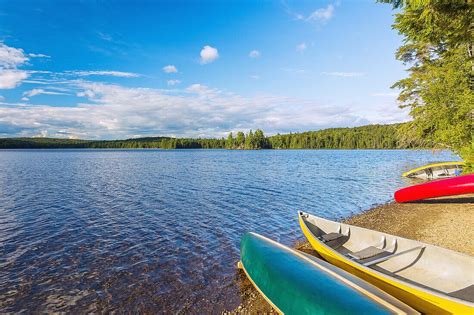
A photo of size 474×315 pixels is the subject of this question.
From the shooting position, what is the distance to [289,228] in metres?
16.2

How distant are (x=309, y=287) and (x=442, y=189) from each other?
13806mm

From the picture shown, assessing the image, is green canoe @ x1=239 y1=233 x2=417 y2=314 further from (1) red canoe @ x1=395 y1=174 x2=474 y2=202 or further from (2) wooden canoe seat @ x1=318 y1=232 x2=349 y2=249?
(1) red canoe @ x1=395 y1=174 x2=474 y2=202

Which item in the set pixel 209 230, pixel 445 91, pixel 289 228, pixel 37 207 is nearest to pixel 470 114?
pixel 445 91

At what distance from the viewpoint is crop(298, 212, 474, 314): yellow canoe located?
620 centimetres

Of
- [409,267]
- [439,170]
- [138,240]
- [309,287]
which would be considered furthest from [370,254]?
[439,170]

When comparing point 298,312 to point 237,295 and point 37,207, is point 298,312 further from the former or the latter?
point 37,207

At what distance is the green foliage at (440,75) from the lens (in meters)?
12.1

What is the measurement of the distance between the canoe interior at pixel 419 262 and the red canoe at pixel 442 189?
8.30 m

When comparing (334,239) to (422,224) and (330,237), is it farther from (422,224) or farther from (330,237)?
(422,224)

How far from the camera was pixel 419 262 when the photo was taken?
8258 millimetres

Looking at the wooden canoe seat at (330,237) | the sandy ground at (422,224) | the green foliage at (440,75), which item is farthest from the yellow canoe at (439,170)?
the wooden canoe seat at (330,237)

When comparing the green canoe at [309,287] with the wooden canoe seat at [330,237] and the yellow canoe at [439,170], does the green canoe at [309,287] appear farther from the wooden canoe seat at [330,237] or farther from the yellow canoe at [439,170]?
the yellow canoe at [439,170]

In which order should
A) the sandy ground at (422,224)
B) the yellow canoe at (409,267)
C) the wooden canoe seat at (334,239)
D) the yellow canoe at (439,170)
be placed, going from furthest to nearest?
the yellow canoe at (439,170) → the wooden canoe seat at (334,239) → the sandy ground at (422,224) → the yellow canoe at (409,267)

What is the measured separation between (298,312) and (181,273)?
591 cm
